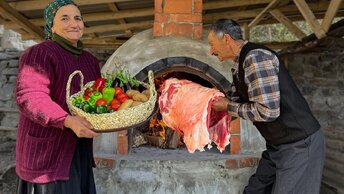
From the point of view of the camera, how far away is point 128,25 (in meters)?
8.04

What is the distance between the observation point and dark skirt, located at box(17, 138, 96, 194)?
226cm

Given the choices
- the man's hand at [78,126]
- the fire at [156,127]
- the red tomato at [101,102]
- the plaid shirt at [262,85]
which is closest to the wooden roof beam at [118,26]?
the fire at [156,127]

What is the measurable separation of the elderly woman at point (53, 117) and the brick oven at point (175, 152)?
1552 mm

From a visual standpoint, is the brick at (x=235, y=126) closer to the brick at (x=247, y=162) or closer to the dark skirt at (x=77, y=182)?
the brick at (x=247, y=162)

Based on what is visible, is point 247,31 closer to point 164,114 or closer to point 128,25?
point 128,25

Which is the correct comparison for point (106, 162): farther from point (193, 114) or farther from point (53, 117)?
point (53, 117)

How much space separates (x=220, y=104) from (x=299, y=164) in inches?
26.8

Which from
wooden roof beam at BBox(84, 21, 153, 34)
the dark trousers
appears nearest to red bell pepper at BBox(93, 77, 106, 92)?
the dark trousers

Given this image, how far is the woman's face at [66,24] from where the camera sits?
239cm

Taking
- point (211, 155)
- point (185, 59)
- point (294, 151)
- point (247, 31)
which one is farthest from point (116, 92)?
point (247, 31)

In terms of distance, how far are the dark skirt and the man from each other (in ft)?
3.03

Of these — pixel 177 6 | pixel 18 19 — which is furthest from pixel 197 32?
pixel 18 19

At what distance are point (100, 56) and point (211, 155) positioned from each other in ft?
14.1

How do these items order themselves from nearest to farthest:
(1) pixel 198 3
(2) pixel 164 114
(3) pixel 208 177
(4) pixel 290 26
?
(2) pixel 164 114 → (3) pixel 208 177 → (1) pixel 198 3 → (4) pixel 290 26
